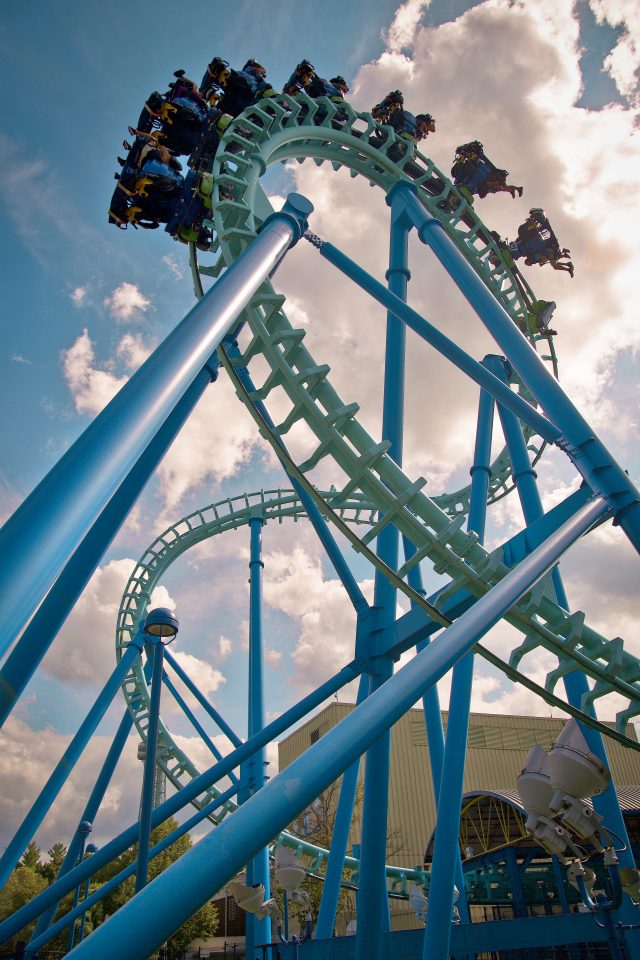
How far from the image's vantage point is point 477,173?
29.9 ft

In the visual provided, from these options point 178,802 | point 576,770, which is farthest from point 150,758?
point 576,770

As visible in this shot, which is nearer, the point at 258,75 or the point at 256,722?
the point at 258,75

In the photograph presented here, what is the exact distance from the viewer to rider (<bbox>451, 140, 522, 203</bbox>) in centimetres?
912

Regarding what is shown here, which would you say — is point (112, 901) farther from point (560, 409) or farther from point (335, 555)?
point (560, 409)

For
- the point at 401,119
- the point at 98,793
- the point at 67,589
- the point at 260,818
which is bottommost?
the point at 260,818

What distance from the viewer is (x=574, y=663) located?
4738mm

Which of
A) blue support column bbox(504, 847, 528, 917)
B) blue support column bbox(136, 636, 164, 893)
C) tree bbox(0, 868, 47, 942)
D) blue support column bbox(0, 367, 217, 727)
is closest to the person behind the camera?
blue support column bbox(0, 367, 217, 727)

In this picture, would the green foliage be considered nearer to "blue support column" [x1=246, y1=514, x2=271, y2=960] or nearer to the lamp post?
"blue support column" [x1=246, y1=514, x2=271, y2=960]

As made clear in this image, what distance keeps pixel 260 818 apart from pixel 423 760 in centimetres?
2057

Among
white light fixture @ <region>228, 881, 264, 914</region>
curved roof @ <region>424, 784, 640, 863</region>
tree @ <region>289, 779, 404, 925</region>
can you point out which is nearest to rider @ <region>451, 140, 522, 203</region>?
white light fixture @ <region>228, 881, 264, 914</region>

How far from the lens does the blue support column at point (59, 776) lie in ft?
17.7

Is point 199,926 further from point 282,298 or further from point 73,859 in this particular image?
point 282,298

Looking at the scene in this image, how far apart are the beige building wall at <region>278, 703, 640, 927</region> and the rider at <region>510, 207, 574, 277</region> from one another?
13.6 m

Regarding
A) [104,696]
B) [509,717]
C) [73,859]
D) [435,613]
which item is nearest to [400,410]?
[435,613]
